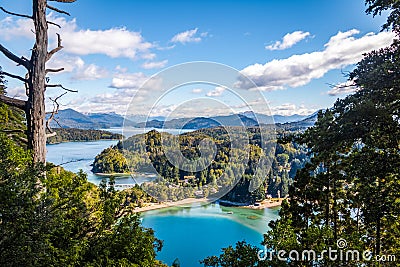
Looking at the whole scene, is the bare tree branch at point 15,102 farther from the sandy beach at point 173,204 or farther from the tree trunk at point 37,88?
the sandy beach at point 173,204

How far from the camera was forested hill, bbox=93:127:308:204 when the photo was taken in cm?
3438

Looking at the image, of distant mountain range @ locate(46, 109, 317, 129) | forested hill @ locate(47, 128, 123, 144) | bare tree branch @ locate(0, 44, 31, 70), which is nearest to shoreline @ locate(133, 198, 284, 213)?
distant mountain range @ locate(46, 109, 317, 129)

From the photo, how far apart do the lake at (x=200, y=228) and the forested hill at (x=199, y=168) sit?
2258mm

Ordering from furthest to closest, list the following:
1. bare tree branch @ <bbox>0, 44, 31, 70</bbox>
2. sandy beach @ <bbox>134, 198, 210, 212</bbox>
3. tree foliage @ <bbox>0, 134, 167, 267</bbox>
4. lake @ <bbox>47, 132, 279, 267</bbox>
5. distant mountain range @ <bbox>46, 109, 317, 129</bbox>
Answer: sandy beach @ <bbox>134, 198, 210, 212</bbox>
lake @ <bbox>47, 132, 279, 267</bbox>
distant mountain range @ <bbox>46, 109, 317, 129</bbox>
bare tree branch @ <bbox>0, 44, 31, 70</bbox>
tree foliage @ <bbox>0, 134, 167, 267</bbox>

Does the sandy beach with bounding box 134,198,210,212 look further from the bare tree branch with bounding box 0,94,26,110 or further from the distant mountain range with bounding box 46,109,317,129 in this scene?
the bare tree branch with bounding box 0,94,26,110

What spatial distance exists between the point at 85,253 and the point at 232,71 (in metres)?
14.7

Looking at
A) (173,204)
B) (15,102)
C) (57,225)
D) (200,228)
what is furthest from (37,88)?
(173,204)

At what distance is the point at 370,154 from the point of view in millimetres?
3992

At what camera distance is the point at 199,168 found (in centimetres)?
3488

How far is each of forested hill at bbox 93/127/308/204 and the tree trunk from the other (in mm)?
28928

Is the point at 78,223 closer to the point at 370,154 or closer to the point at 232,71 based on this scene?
the point at 370,154

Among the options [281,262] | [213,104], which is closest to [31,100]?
[281,262]

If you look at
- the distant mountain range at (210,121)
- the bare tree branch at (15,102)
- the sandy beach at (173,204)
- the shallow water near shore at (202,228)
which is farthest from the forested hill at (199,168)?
the bare tree branch at (15,102)

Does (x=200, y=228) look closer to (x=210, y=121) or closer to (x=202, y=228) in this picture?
(x=202, y=228)
